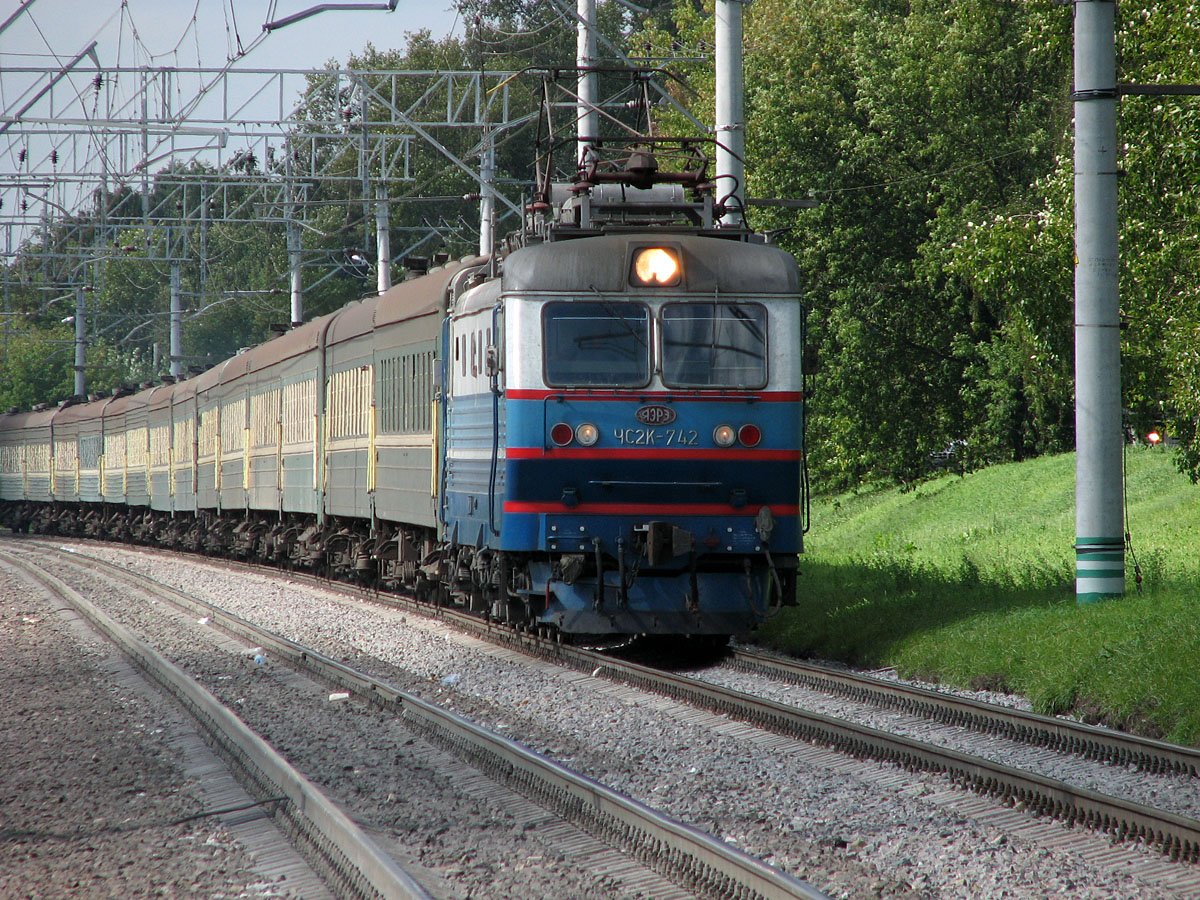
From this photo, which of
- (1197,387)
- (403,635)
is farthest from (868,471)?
(403,635)

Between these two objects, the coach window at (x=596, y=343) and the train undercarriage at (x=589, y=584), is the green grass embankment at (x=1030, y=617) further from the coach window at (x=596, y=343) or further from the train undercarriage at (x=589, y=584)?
the coach window at (x=596, y=343)

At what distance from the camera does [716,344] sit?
40.5ft

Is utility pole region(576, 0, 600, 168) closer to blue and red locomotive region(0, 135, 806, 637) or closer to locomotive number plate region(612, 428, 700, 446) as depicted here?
blue and red locomotive region(0, 135, 806, 637)

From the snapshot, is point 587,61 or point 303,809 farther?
point 587,61

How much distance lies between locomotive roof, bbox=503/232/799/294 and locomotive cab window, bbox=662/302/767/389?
16 cm

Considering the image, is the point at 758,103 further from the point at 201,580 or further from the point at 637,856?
the point at 637,856

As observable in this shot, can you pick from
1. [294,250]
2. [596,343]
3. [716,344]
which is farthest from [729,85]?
[294,250]

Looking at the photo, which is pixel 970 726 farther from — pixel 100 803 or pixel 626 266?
pixel 100 803

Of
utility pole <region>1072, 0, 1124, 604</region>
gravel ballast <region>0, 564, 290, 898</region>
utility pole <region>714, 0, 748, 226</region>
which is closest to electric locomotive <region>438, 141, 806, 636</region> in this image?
utility pole <region>1072, 0, 1124, 604</region>

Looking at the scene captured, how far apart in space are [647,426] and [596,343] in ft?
2.34

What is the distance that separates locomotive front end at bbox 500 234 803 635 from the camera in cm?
1217

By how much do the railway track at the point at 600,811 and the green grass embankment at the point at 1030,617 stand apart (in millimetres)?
3587

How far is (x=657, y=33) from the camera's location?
160ft

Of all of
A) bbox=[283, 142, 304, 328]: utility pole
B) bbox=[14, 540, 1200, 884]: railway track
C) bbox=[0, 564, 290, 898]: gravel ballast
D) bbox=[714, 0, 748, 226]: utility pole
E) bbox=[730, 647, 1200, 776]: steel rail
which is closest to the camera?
bbox=[0, 564, 290, 898]: gravel ballast
